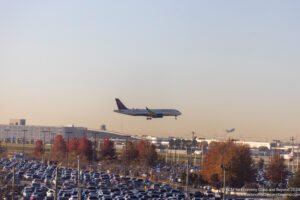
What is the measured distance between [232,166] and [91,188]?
892 inches

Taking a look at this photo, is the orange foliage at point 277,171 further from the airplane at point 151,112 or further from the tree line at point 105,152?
the tree line at point 105,152

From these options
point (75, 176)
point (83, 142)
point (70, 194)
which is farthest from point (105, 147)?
point (70, 194)

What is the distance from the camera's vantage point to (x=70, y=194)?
66.2 meters

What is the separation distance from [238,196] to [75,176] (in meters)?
33.4

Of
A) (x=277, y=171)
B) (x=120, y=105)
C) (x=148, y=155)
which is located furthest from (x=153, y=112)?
(x=277, y=171)

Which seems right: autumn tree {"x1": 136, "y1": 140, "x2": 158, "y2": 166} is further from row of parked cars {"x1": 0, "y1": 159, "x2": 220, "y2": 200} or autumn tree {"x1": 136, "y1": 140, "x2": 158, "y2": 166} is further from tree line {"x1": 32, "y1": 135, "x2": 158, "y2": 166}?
row of parked cars {"x1": 0, "y1": 159, "x2": 220, "y2": 200}

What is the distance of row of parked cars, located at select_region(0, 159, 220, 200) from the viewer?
216 feet

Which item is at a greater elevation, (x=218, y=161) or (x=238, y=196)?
(x=218, y=161)

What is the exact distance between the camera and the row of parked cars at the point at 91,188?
65.9 meters

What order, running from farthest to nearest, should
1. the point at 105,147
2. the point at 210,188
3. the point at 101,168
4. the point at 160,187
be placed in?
1. the point at 105,147
2. the point at 101,168
3. the point at 210,188
4. the point at 160,187

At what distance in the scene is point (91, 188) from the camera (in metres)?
76.2

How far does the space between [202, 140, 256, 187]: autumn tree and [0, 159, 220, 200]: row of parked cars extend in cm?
380

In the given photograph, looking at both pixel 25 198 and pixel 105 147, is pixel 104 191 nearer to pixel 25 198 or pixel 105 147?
pixel 25 198

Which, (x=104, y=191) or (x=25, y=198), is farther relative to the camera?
(x=104, y=191)
